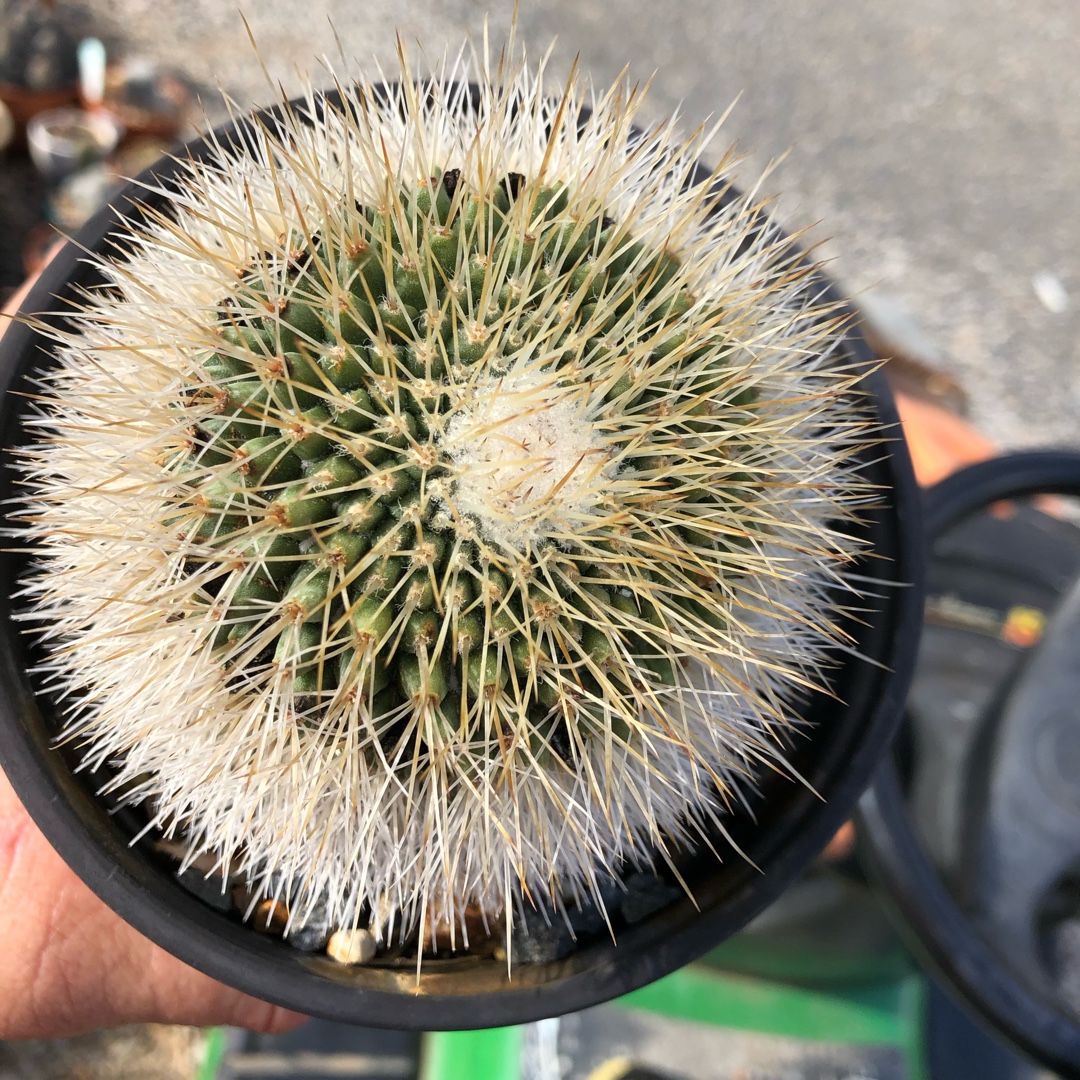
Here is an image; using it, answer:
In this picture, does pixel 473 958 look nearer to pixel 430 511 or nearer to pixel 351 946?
pixel 351 946

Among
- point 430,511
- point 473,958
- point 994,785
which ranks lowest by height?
point 473,958

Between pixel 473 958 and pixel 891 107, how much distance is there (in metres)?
2.56

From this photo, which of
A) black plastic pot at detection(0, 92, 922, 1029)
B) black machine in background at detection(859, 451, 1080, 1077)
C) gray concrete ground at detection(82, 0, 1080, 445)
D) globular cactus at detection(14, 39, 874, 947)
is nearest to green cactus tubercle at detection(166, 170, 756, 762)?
globular cactus at detection(14, 39, 874, 947)

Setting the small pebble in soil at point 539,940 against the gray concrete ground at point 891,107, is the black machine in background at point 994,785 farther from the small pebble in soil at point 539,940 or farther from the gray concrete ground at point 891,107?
the gray concrete ground at point 891,107

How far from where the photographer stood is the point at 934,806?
1.26m

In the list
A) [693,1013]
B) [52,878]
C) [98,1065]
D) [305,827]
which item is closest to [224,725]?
[305,827]

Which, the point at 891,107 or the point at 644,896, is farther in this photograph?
the point at 891,107

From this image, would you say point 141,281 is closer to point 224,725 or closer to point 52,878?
point 224,725

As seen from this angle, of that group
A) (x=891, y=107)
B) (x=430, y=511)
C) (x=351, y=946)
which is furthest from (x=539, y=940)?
(x=891, y=107)

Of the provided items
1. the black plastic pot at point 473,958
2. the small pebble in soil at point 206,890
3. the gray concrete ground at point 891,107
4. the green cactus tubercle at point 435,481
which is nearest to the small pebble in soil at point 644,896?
the black plastic pot at point 473,958

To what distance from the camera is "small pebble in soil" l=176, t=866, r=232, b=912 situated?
31.5 inches

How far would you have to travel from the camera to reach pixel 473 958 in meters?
0.82

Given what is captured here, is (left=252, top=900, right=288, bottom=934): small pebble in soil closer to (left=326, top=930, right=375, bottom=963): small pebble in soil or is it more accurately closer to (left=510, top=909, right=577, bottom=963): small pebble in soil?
(left=326, top=930, right=375, bottom=963): small pebble in soil

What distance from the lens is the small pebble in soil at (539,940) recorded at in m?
0.81
